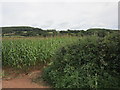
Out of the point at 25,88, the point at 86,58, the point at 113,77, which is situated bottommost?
the point at 25,88

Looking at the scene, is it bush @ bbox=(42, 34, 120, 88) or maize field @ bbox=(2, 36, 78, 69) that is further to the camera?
maize field @ bbox=(2, 36, 78, 69)

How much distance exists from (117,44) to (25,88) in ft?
9.60

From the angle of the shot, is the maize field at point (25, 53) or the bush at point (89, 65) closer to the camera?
the bush at point (89, 65)

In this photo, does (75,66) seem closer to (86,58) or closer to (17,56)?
(86,58)

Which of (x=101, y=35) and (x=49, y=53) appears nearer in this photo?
(x=101, y=35)

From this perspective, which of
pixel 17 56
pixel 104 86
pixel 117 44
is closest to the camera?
pixel 104 86

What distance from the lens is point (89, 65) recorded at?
5316 millimetres

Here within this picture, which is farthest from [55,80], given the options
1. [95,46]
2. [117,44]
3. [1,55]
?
[1,55]

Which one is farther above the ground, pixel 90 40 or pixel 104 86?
pixel 90 40

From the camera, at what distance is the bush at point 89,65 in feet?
16.5

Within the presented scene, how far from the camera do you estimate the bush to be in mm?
5023

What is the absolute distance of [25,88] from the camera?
552cm

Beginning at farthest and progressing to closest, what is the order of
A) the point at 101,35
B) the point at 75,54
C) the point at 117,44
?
the point at 101,35
the point at 75,54
the point at 117,44

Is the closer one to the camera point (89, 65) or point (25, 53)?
point (89, 65)
